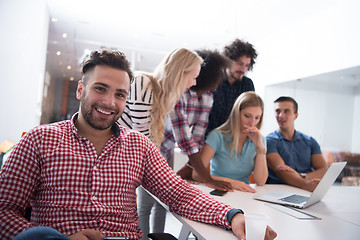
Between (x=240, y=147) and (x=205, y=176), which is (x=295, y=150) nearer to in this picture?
(x=240, y=147)

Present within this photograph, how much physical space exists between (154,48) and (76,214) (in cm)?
523

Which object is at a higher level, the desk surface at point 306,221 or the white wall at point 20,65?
the white wall at point 20,65

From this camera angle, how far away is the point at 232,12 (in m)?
5.14

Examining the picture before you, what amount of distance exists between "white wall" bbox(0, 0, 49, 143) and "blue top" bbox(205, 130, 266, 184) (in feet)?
8.68

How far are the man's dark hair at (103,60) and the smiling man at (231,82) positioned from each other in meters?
1.38

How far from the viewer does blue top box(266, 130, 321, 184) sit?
250cm

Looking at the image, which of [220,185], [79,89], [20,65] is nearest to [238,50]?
[220,185]

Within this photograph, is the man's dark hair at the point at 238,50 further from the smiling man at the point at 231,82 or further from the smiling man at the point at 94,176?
the smiling man at the point at 94,176

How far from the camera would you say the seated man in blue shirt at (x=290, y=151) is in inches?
94.5

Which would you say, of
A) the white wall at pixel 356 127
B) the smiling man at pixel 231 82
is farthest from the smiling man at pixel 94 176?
the white wall at pixel 356 127

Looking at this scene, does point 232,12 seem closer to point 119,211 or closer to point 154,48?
point 154,48

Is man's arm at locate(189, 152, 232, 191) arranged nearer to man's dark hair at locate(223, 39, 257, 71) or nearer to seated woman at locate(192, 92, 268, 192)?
seated woman at locate(192, 92, 268, 192)

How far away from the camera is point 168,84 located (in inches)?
71.9

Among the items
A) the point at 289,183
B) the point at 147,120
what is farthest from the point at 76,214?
the point at 289,183
